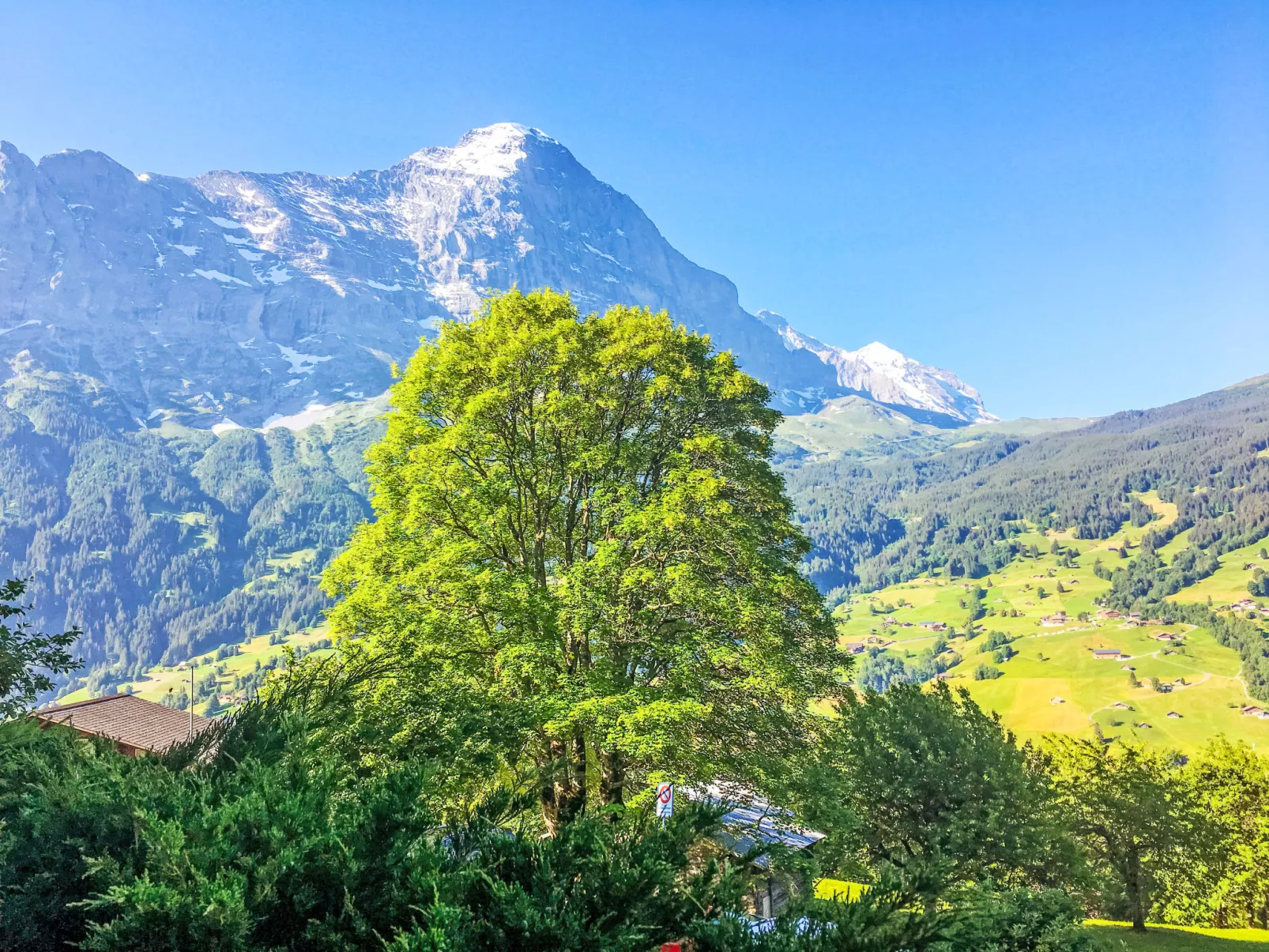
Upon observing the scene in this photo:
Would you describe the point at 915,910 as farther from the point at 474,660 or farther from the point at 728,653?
the point at 474,660

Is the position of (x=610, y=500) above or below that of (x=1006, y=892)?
above

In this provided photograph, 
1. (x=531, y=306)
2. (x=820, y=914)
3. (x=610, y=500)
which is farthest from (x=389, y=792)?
(x=531, y=306)

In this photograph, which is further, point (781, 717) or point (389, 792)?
point (781, 717)

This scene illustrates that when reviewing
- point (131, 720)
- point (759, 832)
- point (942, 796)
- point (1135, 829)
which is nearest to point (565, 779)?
point (759, 832)

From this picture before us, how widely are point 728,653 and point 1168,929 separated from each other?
93.9 ft

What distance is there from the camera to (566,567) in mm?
18328

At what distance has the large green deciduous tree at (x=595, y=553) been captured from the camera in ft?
53.8

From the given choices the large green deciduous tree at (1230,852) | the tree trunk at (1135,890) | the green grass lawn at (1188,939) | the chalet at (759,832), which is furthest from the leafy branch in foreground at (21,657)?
the large green deciduous tree at (1230,852)

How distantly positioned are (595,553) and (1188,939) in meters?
27.1

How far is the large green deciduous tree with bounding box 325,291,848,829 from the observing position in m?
16.4

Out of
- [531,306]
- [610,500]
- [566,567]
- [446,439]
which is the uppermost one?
[531,306]

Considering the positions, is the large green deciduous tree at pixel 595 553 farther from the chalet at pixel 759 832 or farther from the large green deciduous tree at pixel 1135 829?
the large green deciduous tree at pixel 1135 829

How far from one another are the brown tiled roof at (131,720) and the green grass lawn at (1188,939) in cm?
3716

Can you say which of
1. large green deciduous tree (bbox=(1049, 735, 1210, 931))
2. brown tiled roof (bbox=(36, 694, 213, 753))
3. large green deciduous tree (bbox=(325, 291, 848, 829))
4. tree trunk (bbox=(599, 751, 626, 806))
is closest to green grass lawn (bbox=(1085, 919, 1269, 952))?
large green deciduous tree (bbox=(1049, 735, 1210, 931))
